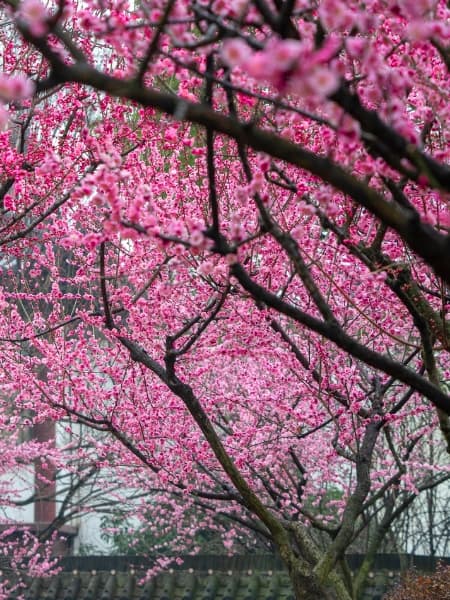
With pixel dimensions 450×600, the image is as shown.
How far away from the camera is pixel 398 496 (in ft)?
37.5

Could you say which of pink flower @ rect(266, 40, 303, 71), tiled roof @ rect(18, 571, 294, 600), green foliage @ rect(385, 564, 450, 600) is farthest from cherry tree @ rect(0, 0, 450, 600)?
tiled roof @ rect(18, 571, 294, 600)

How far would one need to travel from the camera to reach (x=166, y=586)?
11008 mm

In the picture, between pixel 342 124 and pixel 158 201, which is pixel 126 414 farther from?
pixel 342 124

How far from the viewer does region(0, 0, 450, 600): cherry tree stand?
2.22m

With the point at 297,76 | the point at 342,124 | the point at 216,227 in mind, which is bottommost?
the point at 297,76

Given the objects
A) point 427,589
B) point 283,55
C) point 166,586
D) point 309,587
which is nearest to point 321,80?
point 283,55

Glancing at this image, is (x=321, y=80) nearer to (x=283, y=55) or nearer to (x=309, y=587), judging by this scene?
(x=283, y=55)

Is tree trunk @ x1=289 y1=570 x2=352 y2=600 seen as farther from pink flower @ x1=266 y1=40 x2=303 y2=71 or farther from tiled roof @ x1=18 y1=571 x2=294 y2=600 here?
pink flower @ x1=266 y1=40 x2=303 y2=71

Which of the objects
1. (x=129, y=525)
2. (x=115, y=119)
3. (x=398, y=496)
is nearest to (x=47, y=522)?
(x=129, y=525)

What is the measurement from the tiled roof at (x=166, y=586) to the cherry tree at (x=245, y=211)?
1036 mm

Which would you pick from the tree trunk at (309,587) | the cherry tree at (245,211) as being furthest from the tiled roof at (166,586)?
the tree trunk at (309,587)

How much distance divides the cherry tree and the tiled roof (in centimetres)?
→ 104

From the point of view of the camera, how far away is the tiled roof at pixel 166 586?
413 inches

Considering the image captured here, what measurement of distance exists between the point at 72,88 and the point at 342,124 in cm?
397
